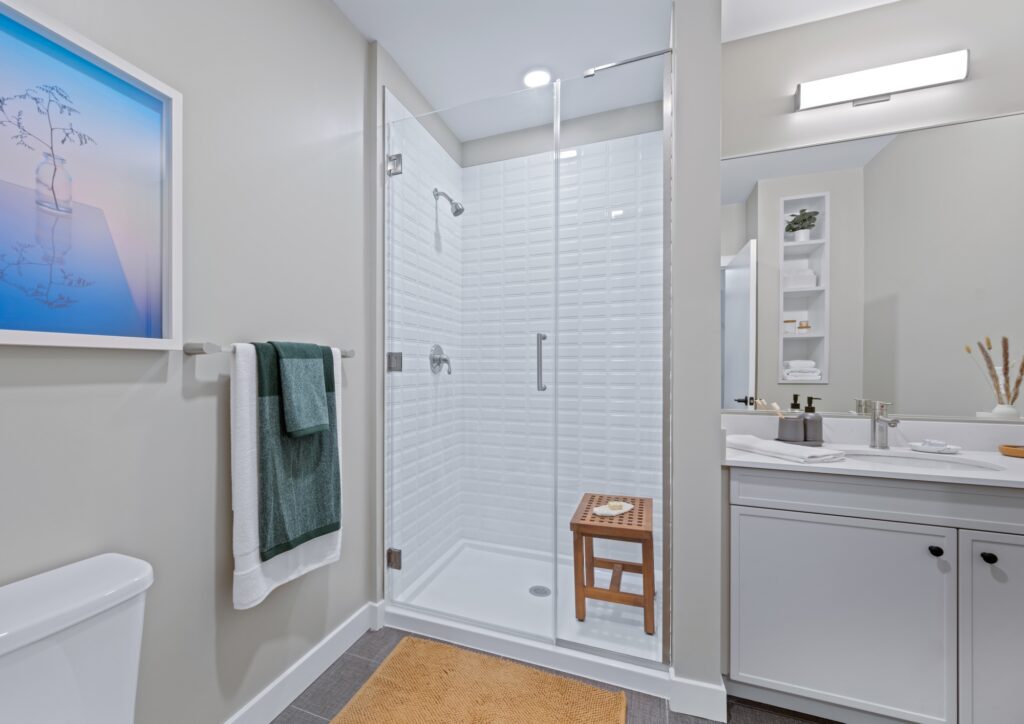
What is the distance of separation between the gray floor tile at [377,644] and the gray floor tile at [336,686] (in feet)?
0.09

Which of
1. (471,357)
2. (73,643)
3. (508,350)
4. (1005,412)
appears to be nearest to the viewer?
(73,643)

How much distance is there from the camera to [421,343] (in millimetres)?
2178

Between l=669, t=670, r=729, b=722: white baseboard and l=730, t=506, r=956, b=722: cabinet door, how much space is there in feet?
0.32

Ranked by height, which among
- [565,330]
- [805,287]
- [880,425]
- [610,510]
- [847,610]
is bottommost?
[847,610]

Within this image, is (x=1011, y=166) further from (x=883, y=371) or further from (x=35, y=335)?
(x=35, y=335)

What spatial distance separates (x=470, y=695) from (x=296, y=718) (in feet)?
1.89

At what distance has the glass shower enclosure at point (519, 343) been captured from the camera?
77.5 inches

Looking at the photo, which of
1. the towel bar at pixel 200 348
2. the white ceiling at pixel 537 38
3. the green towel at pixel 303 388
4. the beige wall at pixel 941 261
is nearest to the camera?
the towel bar at pixel 200 348

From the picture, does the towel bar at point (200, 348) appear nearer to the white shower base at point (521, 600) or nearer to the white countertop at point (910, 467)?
the white shower base at point (521, 600)

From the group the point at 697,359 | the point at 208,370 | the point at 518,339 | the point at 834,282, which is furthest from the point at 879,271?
the point at 208,370

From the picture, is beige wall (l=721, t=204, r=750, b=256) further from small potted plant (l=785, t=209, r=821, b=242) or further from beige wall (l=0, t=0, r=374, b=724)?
beige wall (l=0, t=0, r=374, b=724)

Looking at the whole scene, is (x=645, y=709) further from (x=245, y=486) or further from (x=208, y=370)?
(x=208, y=370)


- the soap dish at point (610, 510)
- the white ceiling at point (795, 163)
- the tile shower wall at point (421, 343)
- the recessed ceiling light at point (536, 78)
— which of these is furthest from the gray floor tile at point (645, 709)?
the recessed ceiling light at point (536, 78)

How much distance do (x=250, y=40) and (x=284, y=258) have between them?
672mm
